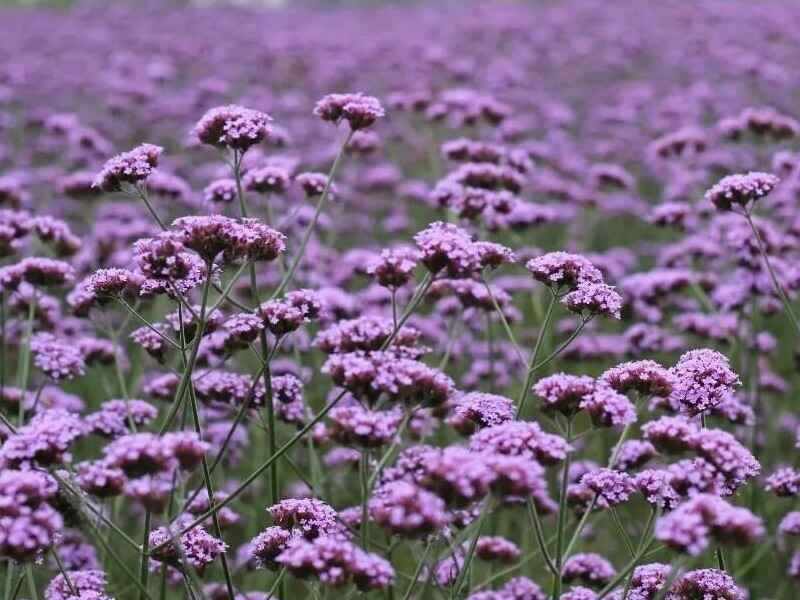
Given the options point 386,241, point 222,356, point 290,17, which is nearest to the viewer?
point 222,356

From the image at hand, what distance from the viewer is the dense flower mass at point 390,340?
2768mm

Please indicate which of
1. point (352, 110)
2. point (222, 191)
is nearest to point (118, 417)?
point (222, 191)

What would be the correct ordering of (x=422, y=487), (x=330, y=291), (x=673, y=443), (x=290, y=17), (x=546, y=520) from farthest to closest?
1. (x=290, y=17)
2. (x=546, y=520)
3. (x=330, y=291)
4. (x=673, y=443)
5. (x=422, y=487)

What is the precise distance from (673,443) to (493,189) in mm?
2471

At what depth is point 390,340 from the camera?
3.14m

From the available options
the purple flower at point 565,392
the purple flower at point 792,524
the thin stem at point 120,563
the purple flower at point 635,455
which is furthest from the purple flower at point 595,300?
the thin stem at point 120,563

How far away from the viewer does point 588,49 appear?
14320 millimetres

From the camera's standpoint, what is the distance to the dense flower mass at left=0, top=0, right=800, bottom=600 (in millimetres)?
2768

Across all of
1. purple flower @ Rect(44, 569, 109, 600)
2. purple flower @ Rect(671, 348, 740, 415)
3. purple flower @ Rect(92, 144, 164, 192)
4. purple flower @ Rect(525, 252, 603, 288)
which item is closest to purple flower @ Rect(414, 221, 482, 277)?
purple flower @ Rect(525, 252, 603, 288)

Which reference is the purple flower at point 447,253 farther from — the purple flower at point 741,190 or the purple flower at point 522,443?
the purple flower at point 741,190

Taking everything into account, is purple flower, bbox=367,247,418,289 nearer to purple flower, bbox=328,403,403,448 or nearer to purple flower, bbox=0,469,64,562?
purple flower, bbox=328,403,403,448

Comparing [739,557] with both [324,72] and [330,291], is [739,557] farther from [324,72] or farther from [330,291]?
[324,72]

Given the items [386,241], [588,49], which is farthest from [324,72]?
[588,49]

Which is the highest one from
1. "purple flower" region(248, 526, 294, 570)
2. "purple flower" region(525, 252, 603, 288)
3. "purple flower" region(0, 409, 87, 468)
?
"purple flower" region(525, 252, 603, 288)
